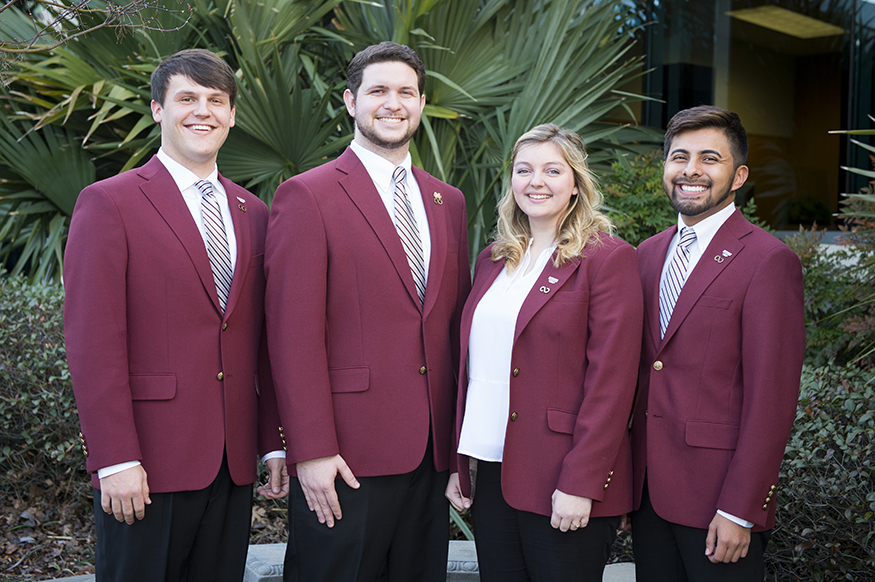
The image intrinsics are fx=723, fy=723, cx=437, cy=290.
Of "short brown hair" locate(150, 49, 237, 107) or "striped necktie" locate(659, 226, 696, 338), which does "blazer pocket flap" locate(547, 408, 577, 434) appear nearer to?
"striped necktie" locate(659, 226, 696, 338)

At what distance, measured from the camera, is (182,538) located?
2.28 m

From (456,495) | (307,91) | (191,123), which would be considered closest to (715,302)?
(456,495)

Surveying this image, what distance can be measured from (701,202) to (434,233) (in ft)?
3.01

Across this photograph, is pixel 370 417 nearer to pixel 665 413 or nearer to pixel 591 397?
pixel 591 397

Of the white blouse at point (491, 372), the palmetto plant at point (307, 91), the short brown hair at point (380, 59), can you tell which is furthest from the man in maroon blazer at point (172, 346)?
the palmetto plant at point (307, 91)

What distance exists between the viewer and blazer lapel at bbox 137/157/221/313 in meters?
2.30

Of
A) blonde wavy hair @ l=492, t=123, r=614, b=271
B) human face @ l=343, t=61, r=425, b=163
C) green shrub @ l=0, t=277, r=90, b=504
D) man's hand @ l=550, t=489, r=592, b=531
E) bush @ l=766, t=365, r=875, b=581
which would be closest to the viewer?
man's hand @ l=550, t=489, r=592, b=531

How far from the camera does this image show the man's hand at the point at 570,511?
2.23 meters

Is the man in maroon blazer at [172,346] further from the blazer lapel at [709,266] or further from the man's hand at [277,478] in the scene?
the blazer lapel at [709,266]

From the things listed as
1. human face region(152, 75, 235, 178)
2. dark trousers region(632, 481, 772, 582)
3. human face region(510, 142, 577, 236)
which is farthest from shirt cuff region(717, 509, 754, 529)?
human face region(152, 75, 235, 178)

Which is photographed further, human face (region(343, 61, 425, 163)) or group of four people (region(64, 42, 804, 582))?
human face (region(343, 61, 425, 163))

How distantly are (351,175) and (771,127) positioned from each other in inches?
262

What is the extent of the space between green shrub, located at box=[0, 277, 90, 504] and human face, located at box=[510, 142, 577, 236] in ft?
9.49

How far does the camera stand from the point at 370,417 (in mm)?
2412
